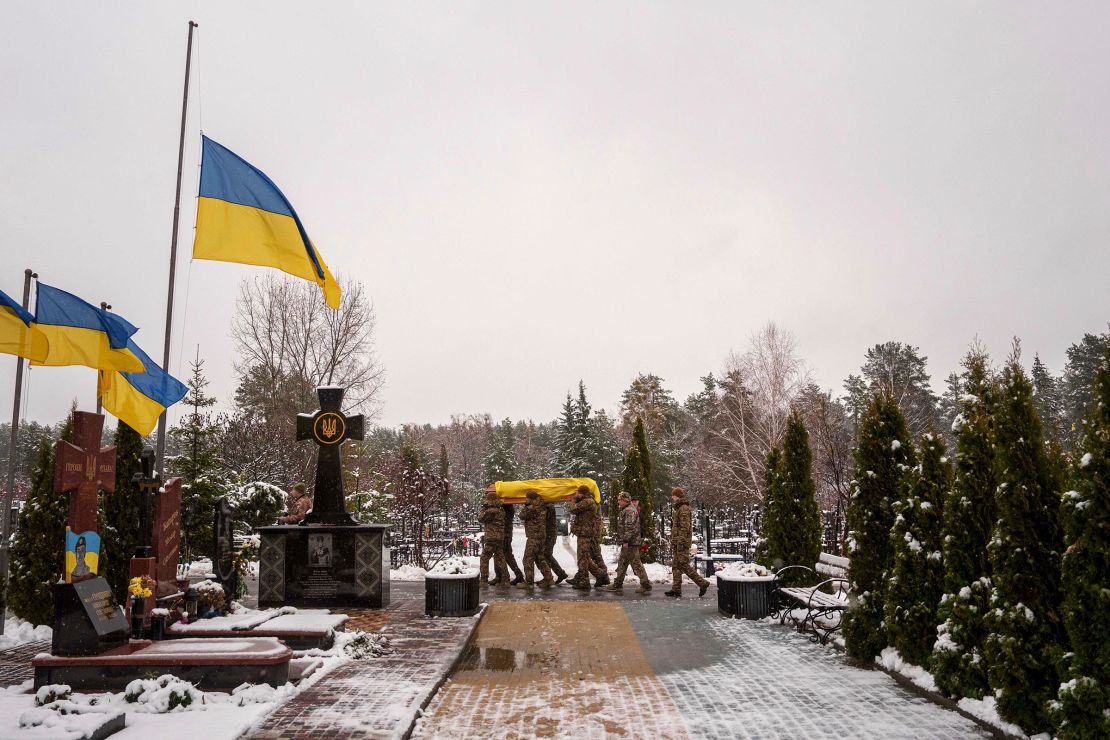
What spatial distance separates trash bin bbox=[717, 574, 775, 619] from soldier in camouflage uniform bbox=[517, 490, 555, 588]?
445cm

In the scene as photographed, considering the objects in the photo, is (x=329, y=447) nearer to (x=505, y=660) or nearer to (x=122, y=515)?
(x=122, y=515)

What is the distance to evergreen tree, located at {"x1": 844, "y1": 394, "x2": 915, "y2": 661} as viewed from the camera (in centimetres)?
788

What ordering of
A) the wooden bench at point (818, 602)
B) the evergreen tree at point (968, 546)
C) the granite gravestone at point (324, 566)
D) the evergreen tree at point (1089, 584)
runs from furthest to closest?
the granite gravestone at point (324, 566), the wooden bench at point (818, 602), the evergreen tree at point (968, 546), the evergreen tree at point (1089, 584)

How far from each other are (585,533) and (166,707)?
898cm

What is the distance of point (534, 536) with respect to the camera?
1436cm

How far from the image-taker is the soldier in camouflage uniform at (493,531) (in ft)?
44.4

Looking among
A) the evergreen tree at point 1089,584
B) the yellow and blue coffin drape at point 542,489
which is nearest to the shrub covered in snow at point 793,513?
the yellow and blue coffin drape at point 542,489

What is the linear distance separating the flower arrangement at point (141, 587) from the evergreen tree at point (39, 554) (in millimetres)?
2384

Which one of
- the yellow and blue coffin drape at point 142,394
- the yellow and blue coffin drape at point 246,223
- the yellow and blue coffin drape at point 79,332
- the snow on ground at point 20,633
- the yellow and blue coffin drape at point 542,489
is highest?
the yellow and blue coffin drape at point 246,223

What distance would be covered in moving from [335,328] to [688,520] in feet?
64.5

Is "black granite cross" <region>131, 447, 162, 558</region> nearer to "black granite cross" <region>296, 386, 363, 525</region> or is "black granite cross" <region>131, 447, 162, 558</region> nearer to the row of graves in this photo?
the row of graves

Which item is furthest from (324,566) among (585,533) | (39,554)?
(585,533)

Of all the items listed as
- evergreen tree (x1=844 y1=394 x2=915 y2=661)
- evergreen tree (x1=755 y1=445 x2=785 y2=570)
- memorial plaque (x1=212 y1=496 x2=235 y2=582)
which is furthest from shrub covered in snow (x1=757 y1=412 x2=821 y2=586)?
memorial plaque (x1=212 y1=496 x2=235 y2=582)

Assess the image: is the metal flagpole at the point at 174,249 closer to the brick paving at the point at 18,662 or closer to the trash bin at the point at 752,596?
the brick paving at the point at 18,662
